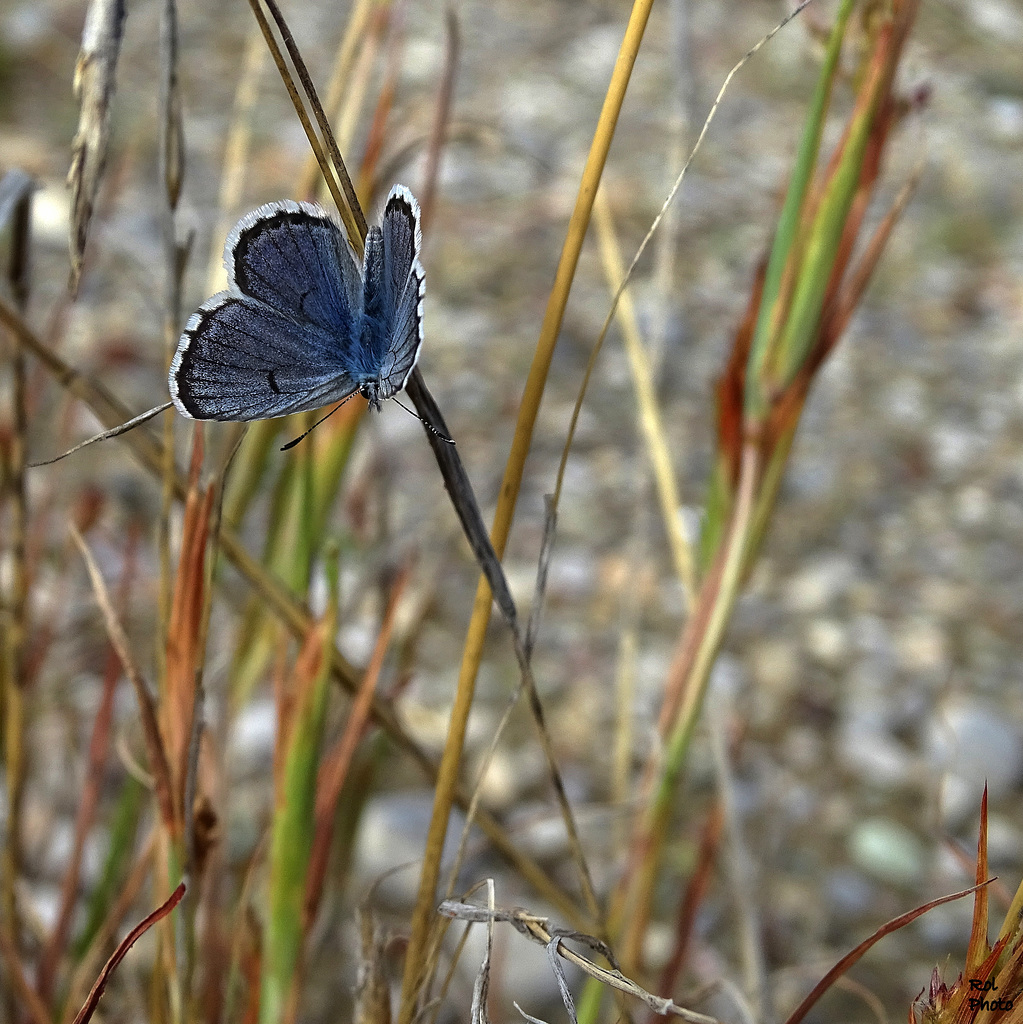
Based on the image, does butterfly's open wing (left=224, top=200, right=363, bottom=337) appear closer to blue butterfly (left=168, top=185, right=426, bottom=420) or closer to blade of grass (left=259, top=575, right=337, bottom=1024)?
blue butterfly (left=168, top=185, right=426, bottom=420)

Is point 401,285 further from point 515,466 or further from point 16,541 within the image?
point 16,541

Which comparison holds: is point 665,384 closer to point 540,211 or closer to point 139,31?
point 540,211

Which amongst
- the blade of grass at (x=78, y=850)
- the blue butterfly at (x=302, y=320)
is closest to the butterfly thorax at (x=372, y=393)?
the blue butterfly at (x=302, y=320)

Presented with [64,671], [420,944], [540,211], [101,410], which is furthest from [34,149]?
[420,944]

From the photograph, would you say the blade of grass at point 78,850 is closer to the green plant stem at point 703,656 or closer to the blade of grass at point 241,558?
the blade of grass at point 241,558

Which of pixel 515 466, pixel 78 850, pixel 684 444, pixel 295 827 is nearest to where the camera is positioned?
pixel 515 466

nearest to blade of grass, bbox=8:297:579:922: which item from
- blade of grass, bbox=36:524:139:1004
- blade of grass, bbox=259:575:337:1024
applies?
blade of grass, bbox=259:575:337:1024

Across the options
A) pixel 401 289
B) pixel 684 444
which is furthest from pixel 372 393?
pixel 684 444
